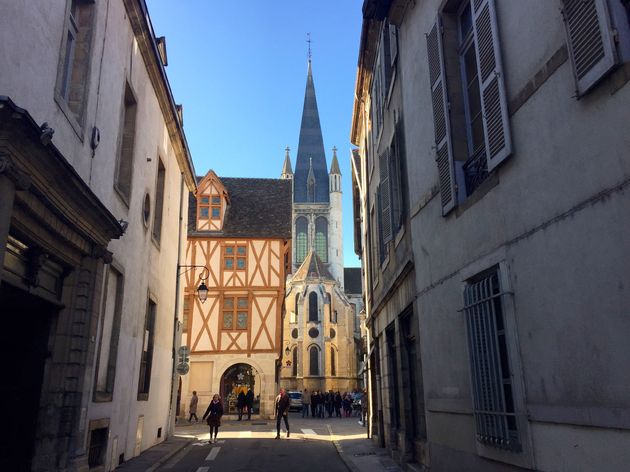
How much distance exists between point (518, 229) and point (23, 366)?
6165 millimetres

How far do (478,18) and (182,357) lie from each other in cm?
1251


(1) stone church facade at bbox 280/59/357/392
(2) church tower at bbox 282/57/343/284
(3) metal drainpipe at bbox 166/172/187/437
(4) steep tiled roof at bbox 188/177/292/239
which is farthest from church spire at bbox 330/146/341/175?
(3) metal drainpipe at bbox 166/172/187/437

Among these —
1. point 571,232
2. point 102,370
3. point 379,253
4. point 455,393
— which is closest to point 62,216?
point 102,370

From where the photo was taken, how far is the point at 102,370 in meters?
8.99

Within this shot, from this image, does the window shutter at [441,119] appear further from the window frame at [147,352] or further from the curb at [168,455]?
the window frame at [147,352]

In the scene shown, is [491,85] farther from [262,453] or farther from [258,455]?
[262,453]

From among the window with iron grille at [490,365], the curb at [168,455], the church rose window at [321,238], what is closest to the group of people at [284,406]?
the curb at [168,455]

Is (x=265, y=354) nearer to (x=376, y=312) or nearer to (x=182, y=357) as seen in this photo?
(x=182, y=357)

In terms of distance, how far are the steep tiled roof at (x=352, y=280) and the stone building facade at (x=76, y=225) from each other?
6813cm

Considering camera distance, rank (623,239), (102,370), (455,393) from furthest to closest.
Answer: (102,370), (455,393), (623,239)

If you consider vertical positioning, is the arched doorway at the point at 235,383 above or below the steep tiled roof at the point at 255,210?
below

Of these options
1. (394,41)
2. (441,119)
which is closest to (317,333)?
(394,41)

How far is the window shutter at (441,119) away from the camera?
6.29 metres

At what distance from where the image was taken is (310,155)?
290ft
